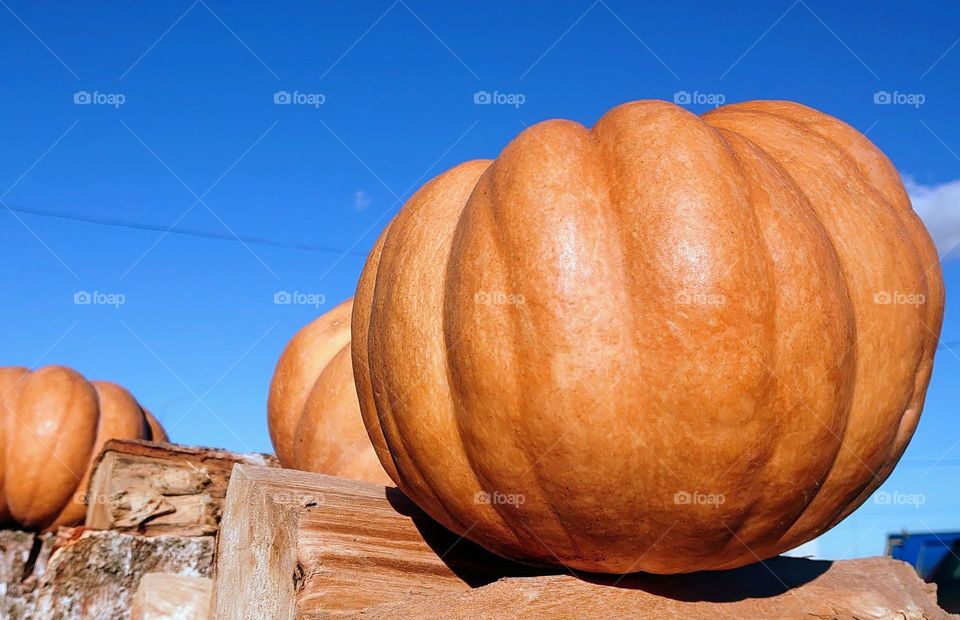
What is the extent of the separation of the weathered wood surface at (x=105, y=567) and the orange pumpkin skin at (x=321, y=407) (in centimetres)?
87

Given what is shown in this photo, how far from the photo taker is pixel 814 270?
6.25 feet

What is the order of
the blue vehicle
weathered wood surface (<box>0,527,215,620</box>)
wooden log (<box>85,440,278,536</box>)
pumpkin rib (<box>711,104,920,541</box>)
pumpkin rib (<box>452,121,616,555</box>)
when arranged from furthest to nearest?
the blue vehicle
wooden log (<box>85,440,278,536</box>)
weathered wood surface (<box>0,527,215,620</box>)
pumpkin rib (<box>711,104,920,541</box>)
pumpkin rib (<box>452,121,616,555</box>)

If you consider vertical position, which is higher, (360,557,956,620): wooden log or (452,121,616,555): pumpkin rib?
(452,121,616,555): pumpkin rib

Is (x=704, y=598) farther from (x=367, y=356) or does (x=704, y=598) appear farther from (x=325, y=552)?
(x=367, y=356)

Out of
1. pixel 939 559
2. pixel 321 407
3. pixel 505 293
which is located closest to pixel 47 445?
pixel 321 407

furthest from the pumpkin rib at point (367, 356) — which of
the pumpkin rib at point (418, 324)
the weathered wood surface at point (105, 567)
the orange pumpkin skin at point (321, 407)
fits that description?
the weathered wood surface at point (105, 567)

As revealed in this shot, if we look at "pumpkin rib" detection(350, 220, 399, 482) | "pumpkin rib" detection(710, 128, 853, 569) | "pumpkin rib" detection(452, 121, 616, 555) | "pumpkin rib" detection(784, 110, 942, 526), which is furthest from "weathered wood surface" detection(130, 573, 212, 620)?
"pumpkin rib" detection(784, 110, 942, 526)

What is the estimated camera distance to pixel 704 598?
224cm

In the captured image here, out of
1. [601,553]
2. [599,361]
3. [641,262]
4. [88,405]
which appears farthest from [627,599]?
[88,405]

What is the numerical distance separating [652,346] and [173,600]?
2.24 m

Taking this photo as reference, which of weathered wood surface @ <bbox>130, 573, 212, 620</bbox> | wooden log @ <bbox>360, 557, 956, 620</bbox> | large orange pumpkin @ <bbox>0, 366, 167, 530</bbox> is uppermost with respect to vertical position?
large orange pumpkin @ <bbox>0, 366, 167, 530</bbox>

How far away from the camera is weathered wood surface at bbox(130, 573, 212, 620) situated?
3.10 metres

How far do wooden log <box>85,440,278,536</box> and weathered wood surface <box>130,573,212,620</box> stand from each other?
4.16 feet

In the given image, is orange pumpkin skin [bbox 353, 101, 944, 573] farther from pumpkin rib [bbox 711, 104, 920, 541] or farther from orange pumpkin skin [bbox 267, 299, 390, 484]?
orange pumpkin skin [bbox 267, 299, 390, 484]
